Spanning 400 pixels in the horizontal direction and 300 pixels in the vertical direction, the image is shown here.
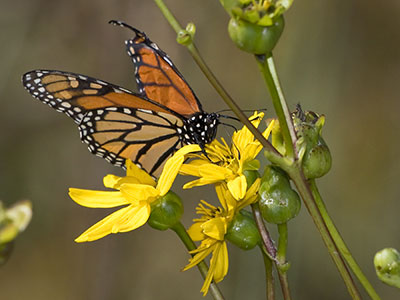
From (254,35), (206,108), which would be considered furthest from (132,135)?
(206,108)

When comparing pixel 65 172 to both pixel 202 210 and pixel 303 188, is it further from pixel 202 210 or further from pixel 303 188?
pixel 303 188

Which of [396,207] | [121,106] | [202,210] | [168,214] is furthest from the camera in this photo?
Result: [396,207]

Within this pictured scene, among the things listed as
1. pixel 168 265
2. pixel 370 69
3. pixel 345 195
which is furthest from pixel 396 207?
pixel 168 265

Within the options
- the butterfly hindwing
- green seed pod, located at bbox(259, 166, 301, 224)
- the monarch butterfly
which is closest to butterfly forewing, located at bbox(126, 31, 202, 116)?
the monarch butterfly

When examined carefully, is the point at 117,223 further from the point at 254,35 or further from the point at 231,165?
the point at 254,35

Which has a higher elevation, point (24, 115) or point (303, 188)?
point (24, 115)

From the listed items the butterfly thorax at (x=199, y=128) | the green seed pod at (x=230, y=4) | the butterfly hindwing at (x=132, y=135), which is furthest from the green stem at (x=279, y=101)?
the butterfly hindwing at (x=132, y=135)
